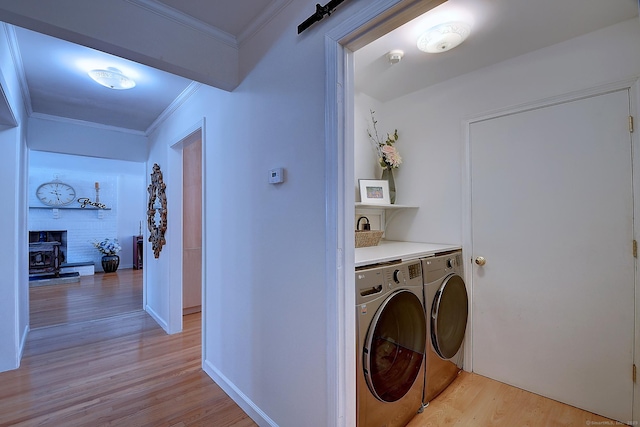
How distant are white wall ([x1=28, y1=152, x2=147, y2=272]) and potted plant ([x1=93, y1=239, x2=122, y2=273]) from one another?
21cm

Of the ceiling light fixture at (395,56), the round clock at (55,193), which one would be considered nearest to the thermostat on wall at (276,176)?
the ceiling light fixture at (395,56)

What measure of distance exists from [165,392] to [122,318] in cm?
206

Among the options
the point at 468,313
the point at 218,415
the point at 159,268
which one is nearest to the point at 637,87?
the point at 468,313

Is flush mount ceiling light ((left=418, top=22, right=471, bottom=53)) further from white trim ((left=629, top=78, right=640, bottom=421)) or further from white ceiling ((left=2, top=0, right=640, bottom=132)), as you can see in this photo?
white trim ((left=629, top=78, right=640, bottom=421))

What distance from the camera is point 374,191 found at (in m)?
2.49

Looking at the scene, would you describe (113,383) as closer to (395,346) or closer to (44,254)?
(395,346)

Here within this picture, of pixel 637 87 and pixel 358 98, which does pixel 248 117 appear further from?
pixel 637 87

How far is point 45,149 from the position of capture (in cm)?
327

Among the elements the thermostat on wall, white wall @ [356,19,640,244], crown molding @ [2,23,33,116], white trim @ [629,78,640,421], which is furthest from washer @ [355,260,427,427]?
crown molding @ [2,23,33,116]

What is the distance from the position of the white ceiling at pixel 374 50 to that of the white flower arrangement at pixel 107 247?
4.57 m

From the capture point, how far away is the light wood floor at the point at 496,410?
5.59 ft

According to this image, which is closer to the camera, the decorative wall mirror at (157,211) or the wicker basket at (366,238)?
the wicker basket at (366,238)

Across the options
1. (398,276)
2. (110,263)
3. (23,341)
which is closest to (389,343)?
(398,276)

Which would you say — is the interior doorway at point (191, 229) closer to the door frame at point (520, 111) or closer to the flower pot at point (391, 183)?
the flower pot at point (391, 183)
